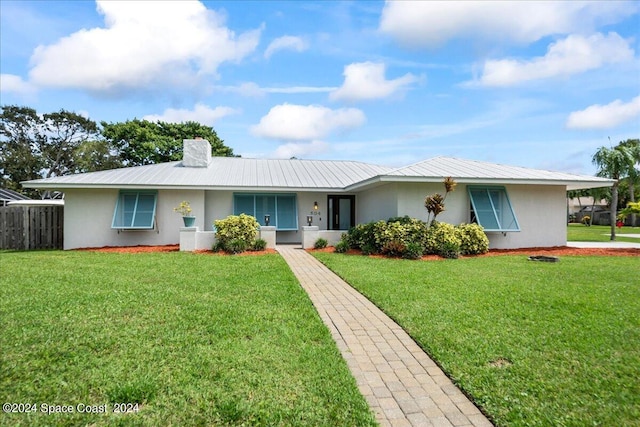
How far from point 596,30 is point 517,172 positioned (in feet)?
18.9

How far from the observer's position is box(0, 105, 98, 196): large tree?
33.8m

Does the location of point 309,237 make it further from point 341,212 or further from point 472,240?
point 472,240

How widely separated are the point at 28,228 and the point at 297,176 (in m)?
12.1

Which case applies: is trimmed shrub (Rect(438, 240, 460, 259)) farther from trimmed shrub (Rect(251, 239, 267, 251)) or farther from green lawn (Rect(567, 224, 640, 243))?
green lawn (Rect(567, 224, 640, 243))

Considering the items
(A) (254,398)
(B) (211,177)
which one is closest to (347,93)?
(B) (211,177)

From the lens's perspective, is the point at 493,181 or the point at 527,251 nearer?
the point at 493,181

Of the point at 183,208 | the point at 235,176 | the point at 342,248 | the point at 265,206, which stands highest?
the point at 235,176

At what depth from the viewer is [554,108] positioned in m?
12.3

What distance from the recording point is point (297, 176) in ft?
57.4

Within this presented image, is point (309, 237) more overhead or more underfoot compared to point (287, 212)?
more underfoot

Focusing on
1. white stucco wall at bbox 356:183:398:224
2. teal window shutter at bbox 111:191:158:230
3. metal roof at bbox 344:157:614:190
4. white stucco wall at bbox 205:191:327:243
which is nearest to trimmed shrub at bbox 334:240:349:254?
white stucco wall at bbox 356:183:398:224

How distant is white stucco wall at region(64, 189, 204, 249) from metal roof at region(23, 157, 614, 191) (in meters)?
0.73

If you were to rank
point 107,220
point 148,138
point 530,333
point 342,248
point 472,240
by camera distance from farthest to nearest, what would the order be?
point 148,138 → point 107,220 → point 342,248 → point 472,240 → point 530,333

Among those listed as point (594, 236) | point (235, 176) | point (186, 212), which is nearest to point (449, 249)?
point (235, 176)
